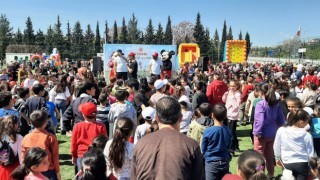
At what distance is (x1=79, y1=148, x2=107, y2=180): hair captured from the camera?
9.20 feet

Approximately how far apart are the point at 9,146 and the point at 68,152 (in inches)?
135

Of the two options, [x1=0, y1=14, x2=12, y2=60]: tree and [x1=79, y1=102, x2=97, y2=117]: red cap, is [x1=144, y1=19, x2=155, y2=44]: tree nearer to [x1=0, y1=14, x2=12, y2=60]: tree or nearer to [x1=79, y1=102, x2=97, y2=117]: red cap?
[x1=0, y1=14, x2=12, y2=60]: tree

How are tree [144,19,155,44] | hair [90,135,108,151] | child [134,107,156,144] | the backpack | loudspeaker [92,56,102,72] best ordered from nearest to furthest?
hair [90,135,108,151]
the backpack
child [134,107,156,144]
loudspeaker [92,56,102,72]
tree [144,19,155,44]

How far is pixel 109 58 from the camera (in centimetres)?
1661

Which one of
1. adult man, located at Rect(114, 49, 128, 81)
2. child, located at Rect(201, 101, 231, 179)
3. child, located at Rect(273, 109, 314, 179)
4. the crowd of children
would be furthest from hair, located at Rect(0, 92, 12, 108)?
adult man, located at Rect(114, 49, 128, 81)

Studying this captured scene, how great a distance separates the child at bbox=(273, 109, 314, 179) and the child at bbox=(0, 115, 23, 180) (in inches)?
131

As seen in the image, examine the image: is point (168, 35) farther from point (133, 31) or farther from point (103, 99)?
point (103, 99)

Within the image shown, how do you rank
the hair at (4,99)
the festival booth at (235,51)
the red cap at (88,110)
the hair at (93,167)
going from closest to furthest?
the hair at (93,167), the red cap at (88,110), the hair at (4,99), the festival booth at (235,51)

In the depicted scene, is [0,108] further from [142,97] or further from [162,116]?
[162,116]

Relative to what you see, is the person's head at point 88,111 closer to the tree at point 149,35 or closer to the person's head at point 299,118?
the person's head at point 299,118

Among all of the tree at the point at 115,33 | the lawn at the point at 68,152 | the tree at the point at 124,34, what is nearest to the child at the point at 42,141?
the lawn at the point at 68,152

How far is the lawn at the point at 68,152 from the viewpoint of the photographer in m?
6.05

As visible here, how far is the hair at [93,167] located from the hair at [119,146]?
1.88 feet

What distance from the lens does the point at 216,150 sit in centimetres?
414
